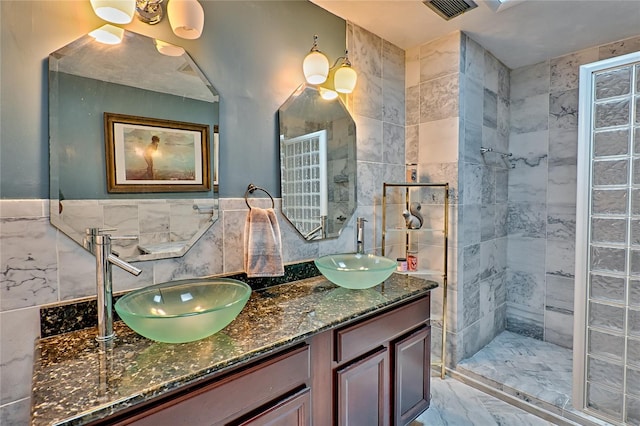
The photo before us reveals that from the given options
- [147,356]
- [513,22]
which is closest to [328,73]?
[513,22]

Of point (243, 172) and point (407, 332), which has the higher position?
point (243, 172)

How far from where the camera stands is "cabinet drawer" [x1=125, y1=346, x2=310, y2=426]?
33.4 inches

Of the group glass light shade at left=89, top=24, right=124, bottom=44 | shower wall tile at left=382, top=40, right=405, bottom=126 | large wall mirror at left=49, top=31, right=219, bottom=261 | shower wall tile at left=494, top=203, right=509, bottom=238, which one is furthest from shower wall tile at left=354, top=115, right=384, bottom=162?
glass light shade at left=89, top=24, right=124, bottom=44

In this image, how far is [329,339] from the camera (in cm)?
125

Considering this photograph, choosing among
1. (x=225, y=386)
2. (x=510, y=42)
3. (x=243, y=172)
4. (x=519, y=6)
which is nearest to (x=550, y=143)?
(x=510, y=42)

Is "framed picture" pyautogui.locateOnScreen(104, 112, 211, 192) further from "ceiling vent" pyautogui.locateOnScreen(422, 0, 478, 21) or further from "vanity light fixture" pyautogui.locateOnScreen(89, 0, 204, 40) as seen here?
"ceiling vent" pyautogui.locateOnScreen(422, 0, 478, 21)

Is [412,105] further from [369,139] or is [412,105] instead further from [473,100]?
[369,139]

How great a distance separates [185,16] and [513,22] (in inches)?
77.6

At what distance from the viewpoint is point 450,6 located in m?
1.86

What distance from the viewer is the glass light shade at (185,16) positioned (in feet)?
4.27

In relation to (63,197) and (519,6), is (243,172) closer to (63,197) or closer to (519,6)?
(63,197)

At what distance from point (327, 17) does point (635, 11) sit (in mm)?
1842

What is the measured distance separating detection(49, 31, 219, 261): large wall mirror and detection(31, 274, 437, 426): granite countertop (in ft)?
1.24

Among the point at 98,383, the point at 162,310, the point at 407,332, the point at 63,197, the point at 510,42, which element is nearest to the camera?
the point at 98,383
